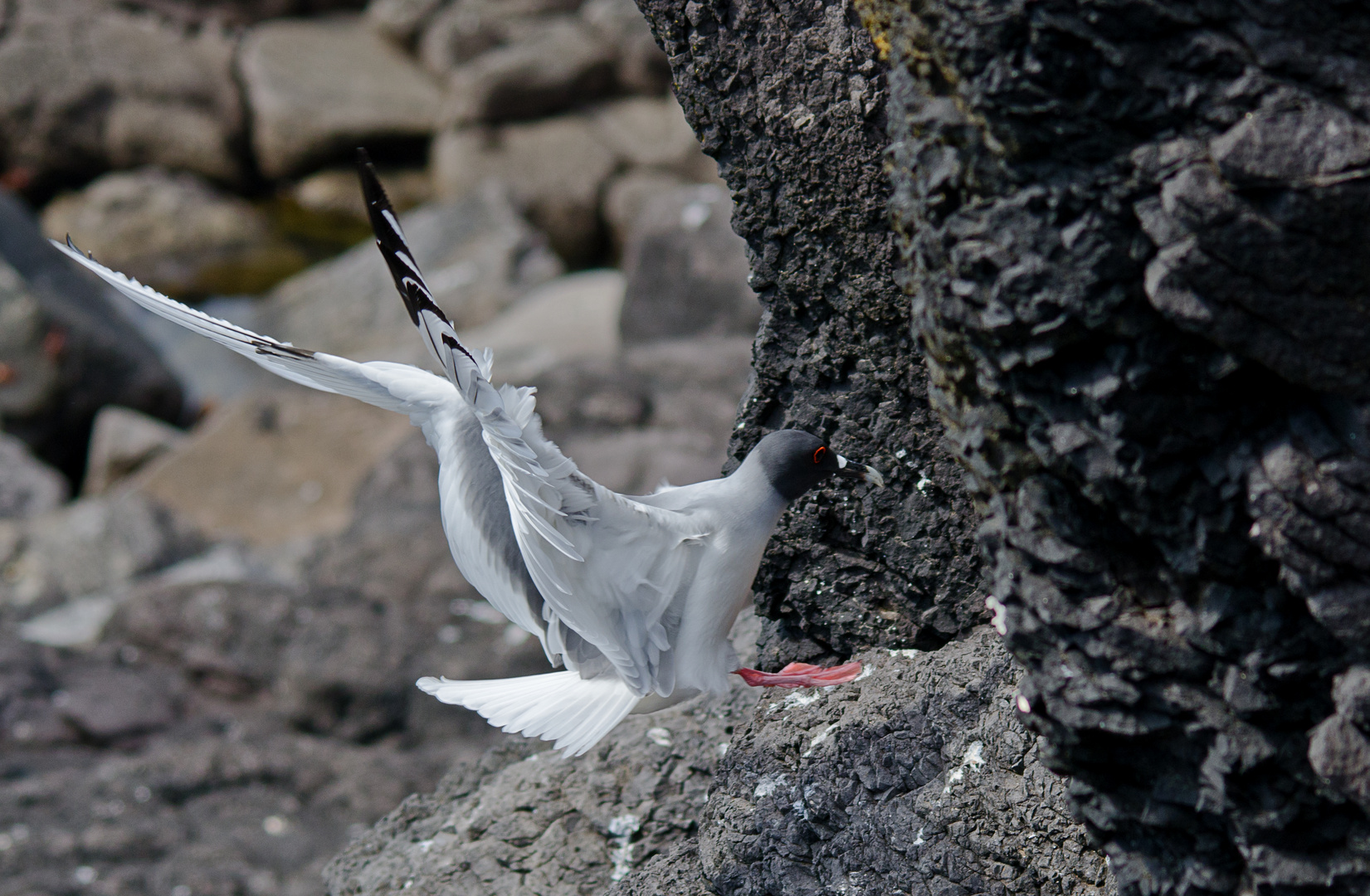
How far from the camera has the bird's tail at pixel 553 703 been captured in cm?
290

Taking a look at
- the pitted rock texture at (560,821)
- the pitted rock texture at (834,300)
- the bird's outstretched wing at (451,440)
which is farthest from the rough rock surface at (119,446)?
the pitted rock texture at (834,300)

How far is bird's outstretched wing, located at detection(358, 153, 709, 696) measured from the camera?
2.42 metres

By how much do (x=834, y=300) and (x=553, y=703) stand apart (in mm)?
1287

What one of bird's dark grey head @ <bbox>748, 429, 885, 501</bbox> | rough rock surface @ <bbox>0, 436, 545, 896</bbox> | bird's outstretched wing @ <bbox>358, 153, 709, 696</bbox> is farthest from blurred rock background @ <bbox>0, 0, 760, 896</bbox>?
bird's dark grey head @ <bbox>748, 429, 885, 501</bbox>

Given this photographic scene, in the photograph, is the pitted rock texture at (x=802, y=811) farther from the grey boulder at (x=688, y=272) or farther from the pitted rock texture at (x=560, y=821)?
the grey boulder at (x=688, y=272)

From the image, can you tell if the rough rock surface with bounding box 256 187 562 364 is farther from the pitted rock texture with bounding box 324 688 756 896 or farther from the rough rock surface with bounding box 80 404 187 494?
the pitted rock texture with bounding box 324 688 756 896

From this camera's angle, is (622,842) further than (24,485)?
No

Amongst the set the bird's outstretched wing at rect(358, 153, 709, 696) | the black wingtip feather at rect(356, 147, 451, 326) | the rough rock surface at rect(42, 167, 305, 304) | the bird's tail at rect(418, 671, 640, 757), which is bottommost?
the rough rock surface at rect(42, 167, 305, 304)

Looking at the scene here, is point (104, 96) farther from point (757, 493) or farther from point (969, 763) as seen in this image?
point (969, 763)

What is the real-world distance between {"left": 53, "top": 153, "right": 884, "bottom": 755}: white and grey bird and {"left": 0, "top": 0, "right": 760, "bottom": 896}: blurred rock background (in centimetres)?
274

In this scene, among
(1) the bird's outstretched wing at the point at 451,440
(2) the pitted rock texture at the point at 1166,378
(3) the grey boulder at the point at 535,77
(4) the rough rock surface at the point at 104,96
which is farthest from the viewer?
(3) the grey boulder at the point at 535,77

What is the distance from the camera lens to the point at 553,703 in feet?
9.91

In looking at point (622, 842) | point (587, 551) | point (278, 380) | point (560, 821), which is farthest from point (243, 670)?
point (278, 380)

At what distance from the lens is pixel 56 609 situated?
8.59 meters
